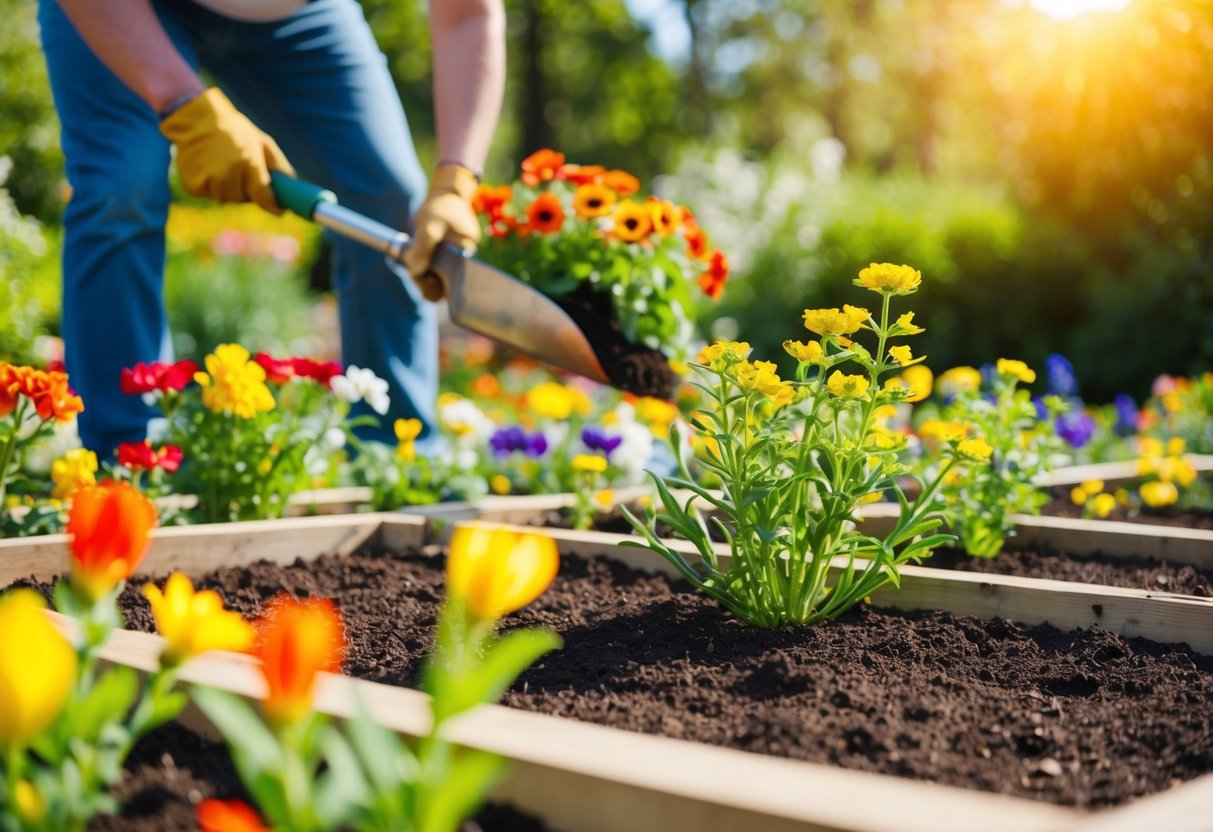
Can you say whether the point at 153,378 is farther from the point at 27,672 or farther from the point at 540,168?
the point at 27,672

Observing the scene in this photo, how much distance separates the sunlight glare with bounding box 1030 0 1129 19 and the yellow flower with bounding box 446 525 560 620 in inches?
305

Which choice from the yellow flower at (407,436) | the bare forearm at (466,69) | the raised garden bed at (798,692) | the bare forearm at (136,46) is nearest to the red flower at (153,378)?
the raised garden bed at (798,692)

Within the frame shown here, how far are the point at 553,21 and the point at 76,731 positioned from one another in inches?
905

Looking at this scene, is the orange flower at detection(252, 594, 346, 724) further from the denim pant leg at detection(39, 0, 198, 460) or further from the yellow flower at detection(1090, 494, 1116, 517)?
the yellow flower at detection(1090, 494, 1116, 517)

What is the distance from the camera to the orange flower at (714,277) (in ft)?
11.1

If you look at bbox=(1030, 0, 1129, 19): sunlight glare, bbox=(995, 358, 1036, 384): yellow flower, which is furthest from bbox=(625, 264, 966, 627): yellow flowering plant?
bbox=(1030, 0, 1129, 19): sunlight glare

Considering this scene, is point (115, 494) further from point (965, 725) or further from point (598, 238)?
point (598, 238)

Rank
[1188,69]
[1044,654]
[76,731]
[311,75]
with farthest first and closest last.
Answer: [1188,69], [311,75], [1044,654], [76,731]

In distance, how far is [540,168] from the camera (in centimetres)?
342

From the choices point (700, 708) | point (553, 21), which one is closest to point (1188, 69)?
point (700, 708)

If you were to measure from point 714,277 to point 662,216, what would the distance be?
10.7 inches

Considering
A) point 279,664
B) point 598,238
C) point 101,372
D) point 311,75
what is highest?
point 311,75

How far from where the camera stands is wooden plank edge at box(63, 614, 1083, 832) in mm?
941

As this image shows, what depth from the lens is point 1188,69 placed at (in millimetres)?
6992
